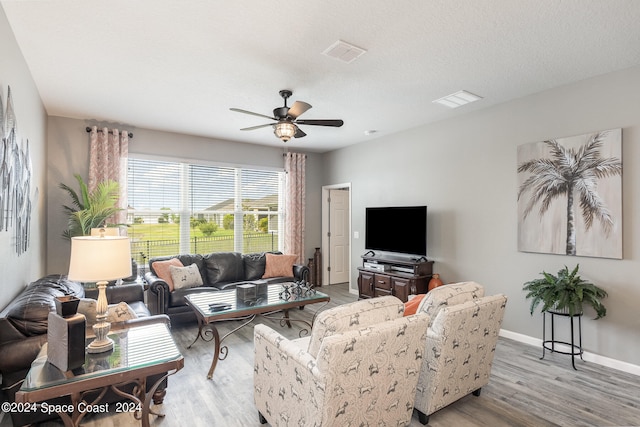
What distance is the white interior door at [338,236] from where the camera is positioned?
7.32 m

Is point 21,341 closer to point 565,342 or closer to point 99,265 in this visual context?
point 99,265

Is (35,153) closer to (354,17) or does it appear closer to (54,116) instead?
(54,116)

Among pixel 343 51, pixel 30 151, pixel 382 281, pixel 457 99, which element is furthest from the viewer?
Answer: pixel 382 281

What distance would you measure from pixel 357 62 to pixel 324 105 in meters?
1.19

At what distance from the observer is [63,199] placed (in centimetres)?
483

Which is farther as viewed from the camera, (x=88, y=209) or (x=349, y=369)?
(x=88, y=209)

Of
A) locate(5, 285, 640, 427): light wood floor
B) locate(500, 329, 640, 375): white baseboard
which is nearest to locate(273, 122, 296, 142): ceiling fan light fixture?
locate(5, 285, 640, 427): light wood floor

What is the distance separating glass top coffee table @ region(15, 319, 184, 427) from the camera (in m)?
1.66

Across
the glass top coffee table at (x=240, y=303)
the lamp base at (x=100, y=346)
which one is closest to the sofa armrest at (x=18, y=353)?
the lamp base at (x=100, y=346)

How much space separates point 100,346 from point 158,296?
2.32m

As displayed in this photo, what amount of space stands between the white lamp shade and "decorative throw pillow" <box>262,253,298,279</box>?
3.49 m

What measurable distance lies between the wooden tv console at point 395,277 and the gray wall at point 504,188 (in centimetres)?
30

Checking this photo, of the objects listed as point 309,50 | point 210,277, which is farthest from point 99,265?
point 210,277

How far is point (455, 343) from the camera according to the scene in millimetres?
2314
